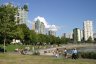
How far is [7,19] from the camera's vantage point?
2330 inches

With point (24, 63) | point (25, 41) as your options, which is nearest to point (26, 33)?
point (25, 41)

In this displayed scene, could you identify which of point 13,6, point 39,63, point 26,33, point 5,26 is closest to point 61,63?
Result: point 39,63

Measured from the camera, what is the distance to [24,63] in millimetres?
33812

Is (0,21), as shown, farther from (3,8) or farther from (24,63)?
(24,63)

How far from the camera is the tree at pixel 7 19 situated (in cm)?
5897

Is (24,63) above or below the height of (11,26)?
below

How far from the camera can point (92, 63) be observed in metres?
33.9

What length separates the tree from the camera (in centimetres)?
5897

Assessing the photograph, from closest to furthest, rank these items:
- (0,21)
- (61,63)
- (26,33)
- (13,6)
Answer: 1. (61,63)
2. (0,21)
3. (13,6)
4. (26,33)

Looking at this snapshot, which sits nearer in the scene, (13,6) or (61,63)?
(61,63)

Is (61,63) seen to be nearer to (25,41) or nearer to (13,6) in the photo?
(13,6)

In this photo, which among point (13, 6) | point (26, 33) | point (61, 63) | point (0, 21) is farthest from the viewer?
point (26, 33)

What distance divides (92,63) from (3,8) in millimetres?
32685

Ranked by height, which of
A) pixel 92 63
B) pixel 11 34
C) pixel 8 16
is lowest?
pixel 92 63
